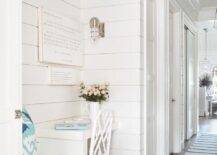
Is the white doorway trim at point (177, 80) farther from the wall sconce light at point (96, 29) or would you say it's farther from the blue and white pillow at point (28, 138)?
the blue and white pillow at point (28, 138)

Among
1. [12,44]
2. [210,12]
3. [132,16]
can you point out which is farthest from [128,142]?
[210,12]

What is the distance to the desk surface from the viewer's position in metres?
2.45

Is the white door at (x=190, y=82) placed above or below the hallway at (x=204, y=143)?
above

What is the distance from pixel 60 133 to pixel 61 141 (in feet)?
0.21

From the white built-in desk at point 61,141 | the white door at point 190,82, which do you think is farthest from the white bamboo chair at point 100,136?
the white door at point 190,82

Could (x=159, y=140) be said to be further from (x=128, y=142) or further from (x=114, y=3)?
(x=114, y=3)

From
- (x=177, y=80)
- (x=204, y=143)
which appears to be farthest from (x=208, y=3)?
(x=204, y=143)

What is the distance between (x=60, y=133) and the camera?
8.33ft

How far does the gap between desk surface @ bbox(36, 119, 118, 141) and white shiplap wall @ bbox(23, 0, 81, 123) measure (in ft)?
0.23

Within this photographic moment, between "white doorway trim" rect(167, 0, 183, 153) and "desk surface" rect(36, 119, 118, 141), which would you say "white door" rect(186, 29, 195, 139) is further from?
"desk surface" rect(36, 119, 118, 141)

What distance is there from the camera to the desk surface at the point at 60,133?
2445 millimetres

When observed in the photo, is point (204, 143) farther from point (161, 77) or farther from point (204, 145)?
point (161, 77)

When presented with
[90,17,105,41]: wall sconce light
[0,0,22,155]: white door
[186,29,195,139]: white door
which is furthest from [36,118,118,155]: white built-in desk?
[186,29,195,139]: white door

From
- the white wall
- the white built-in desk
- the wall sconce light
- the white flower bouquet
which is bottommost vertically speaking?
the white built-in desk
